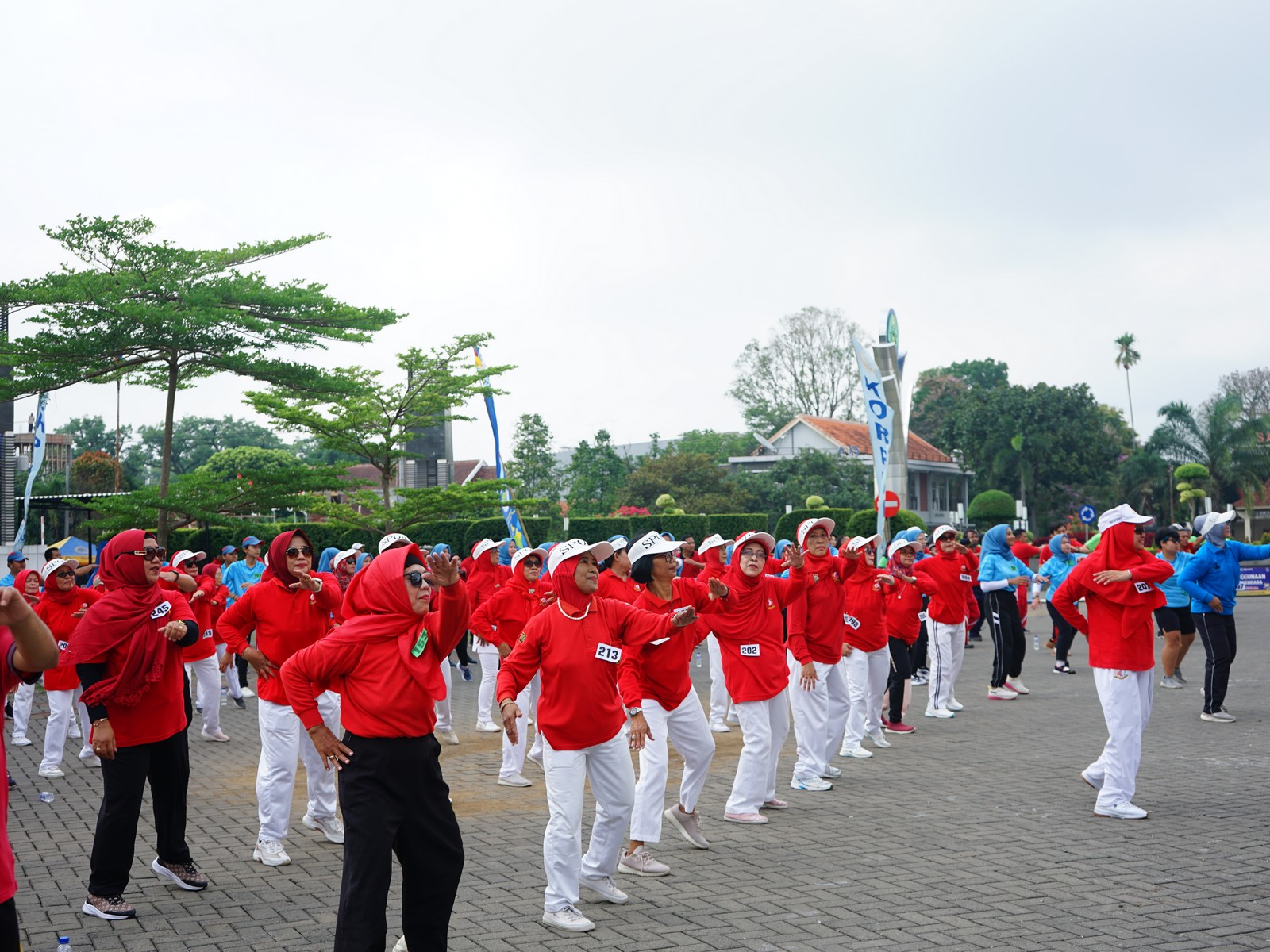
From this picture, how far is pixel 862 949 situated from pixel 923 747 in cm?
583

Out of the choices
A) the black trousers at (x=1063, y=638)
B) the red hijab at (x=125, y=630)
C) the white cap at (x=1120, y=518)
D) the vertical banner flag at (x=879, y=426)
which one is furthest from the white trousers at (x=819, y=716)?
the vertical banner flag at (x=879, y=426)

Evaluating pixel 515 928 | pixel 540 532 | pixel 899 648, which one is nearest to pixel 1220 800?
pixel 899 648

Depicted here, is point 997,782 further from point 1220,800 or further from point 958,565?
point 958,565

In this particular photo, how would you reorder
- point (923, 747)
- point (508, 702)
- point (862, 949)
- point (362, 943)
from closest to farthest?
point (362, 943) → point (862, 949) → point (508, 702) → point (923, 747)

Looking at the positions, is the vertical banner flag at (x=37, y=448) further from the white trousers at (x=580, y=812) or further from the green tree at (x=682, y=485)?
the green tree at (x=682, y=485)

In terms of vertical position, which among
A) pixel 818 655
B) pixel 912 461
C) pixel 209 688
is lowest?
pixel 209 688

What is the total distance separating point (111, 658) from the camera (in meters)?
6.36

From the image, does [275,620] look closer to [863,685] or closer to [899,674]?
[863,685]

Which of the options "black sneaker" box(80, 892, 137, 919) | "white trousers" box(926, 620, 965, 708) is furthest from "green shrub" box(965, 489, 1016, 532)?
"black sneaker" box(80, 892, 137, 919)

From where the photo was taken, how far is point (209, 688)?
1224 centimetres

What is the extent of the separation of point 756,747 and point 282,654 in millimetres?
3214

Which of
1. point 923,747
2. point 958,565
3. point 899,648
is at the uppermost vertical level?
point 958,565

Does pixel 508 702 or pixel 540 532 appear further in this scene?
pixel 540 532

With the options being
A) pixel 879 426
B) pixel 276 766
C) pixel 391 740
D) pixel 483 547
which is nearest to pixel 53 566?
pixel 483 547
